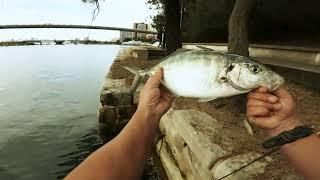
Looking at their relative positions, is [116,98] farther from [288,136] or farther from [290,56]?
[288,136]

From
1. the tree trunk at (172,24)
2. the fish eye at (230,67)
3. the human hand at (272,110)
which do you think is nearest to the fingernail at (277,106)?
the human hand at (272,110)

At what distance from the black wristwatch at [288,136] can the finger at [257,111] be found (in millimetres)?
139

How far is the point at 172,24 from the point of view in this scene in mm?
22859

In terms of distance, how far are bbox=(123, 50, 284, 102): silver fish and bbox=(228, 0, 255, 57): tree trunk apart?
244 inches

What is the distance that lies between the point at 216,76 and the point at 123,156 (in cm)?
70

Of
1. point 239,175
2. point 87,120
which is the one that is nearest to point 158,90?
point 239,175

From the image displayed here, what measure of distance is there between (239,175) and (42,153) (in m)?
9.51

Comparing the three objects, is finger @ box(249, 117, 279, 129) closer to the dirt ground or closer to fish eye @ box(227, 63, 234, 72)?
fish eye @ box(227, 63, 234, 72)

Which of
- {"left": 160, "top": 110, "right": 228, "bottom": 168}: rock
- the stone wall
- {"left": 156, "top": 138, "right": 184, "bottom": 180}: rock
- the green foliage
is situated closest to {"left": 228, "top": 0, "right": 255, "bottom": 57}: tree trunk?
{"left": 160, "top": 110, "right": 228, "bottom": 168}: rock

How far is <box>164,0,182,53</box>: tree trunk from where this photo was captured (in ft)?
74.0

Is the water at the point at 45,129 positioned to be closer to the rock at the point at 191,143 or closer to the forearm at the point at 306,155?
the rock at the point at 191,143

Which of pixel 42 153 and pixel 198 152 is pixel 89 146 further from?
pixel 198 152

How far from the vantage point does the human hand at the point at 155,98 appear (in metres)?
2.32

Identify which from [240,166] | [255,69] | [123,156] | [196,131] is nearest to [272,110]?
[255,69]
